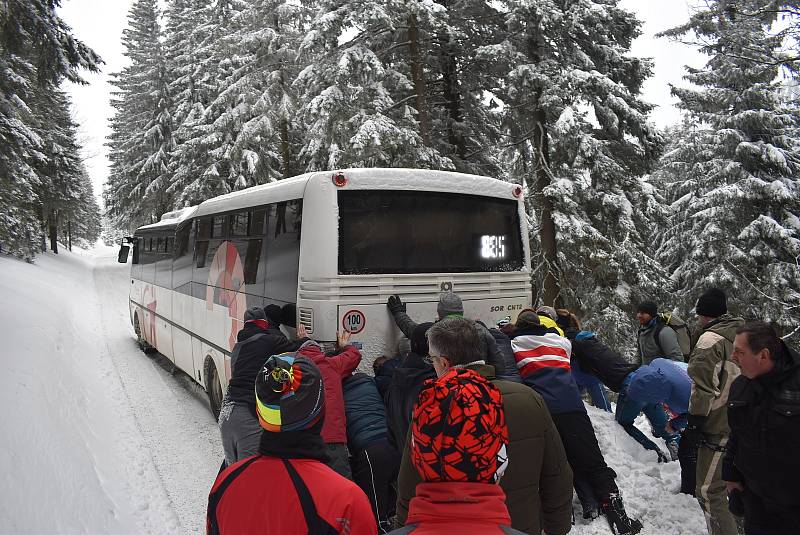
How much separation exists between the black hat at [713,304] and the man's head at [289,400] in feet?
13.1

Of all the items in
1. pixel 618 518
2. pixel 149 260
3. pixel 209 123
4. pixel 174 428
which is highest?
pixel 209 123

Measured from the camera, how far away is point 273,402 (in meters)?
2.06

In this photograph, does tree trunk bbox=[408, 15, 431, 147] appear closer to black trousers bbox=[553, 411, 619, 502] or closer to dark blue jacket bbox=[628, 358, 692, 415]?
dark blue jacket bbox=[628, 358, 692, 415]

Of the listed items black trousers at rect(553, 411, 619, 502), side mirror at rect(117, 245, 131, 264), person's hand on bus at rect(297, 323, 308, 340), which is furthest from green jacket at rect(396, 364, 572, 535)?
side mirror at rect(117, 245, 131, 264)

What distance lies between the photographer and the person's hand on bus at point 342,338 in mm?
5525

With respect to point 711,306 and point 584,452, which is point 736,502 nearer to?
point 584,452

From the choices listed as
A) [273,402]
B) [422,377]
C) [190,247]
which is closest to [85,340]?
[190,247]

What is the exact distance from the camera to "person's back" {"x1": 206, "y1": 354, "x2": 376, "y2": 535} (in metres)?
1.94

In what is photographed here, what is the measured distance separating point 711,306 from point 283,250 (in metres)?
4.53

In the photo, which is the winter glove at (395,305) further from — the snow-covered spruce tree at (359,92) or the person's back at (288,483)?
the snow-covered spruce tree at (359,92)

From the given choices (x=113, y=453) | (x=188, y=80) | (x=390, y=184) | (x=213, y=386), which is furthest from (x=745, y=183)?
(x=188, y=80)

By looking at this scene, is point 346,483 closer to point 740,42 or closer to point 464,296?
point 464,296

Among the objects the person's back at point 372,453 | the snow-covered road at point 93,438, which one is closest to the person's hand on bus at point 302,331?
the person's back at point 372,453

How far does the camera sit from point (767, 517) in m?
3.28
